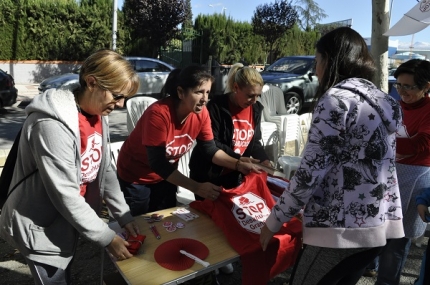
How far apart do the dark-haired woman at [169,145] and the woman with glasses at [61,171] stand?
0.45 m

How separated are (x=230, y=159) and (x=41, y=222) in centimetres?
127

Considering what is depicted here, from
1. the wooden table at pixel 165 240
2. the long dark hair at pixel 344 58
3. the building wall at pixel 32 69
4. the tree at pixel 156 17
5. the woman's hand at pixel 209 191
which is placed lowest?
the wooden table at pixel 165 240

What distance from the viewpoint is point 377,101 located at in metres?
1.36

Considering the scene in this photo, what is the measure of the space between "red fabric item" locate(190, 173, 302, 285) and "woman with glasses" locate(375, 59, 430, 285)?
96cm

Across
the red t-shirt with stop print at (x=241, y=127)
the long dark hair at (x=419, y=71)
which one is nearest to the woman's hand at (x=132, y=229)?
the red t-shirt with stop print at (x=241, y=127)

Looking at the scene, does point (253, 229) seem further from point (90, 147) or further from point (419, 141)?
point (419, 141)

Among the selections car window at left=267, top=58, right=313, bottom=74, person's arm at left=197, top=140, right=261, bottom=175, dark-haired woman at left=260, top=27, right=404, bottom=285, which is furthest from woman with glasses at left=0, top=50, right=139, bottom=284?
car window at left=267, top=58, right=313, bottom=74

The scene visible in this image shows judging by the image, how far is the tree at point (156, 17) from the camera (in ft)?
55.2

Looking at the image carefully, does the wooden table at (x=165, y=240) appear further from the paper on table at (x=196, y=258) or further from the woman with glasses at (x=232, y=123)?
the woman with glasses at (x=232, y=123)

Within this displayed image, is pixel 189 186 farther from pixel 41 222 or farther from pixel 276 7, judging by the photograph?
pixel 276 7

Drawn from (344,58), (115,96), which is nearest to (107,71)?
(115,96)

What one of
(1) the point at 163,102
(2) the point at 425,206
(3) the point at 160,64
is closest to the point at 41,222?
(1) the point at 163,102

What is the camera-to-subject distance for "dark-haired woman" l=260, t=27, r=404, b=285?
1.33 meters

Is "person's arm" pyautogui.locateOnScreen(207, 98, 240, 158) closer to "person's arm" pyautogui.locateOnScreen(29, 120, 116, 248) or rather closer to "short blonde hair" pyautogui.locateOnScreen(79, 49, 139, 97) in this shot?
"short blonde hair" pyautogui.locateOnScreen(79, 49, 139, 97)
